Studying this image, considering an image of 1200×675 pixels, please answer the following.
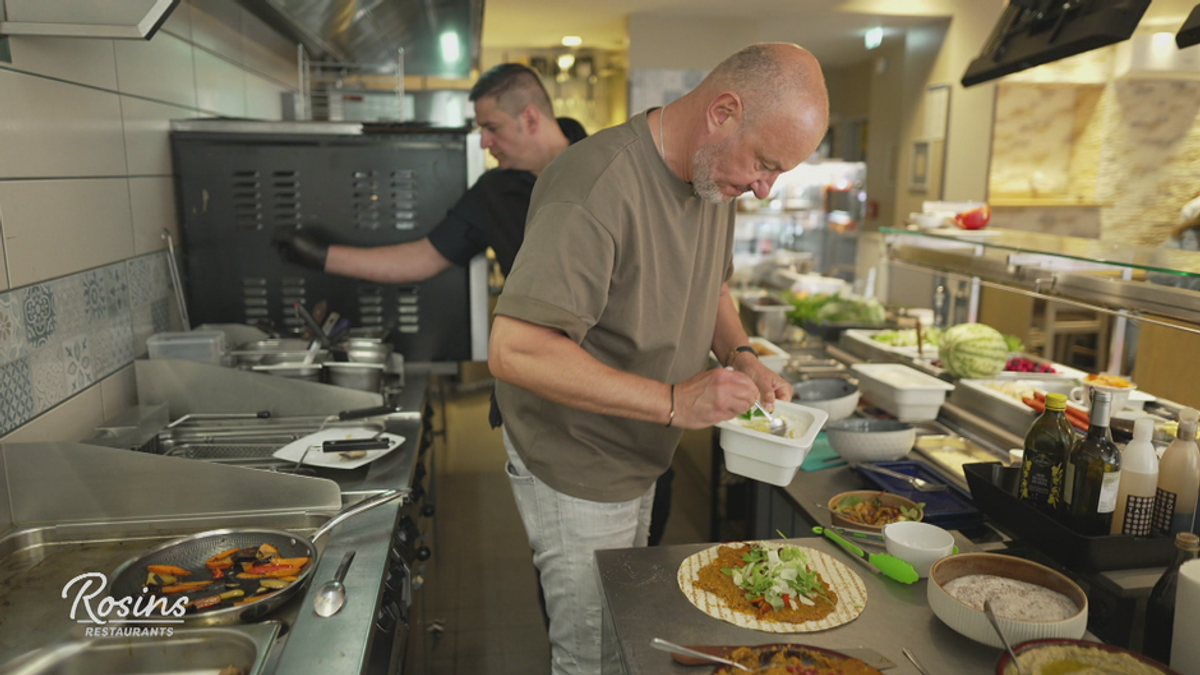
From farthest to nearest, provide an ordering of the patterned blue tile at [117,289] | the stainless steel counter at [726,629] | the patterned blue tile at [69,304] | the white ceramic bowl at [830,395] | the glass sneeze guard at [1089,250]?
the white ceramic bowl at [830,395]
the patterned blue tile at [117,289]
the patterned blue tile at [69,304]
the glass sneeze guard at [1089,250]
the stainless steel counter at [726,629]

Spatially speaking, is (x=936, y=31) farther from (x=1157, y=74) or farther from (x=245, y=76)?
(x=245, y=76)

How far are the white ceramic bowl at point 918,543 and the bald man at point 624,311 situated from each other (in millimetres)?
346

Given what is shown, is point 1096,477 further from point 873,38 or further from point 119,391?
point 873,38

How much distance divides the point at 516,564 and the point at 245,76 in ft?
7.68

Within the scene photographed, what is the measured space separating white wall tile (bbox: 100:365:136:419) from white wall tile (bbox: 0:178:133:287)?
0.29m

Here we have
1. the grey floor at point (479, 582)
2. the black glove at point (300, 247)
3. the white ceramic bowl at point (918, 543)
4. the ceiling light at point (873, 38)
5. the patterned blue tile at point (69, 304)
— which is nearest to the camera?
the white ceramic bowl at point (918, 543)

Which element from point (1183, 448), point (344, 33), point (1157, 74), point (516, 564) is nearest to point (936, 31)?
point (1157, 74)

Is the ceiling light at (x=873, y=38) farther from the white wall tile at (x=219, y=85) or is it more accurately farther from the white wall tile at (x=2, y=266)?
the white wall tile at (x=2, y=266)

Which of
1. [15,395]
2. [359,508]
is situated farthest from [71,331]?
[359,508]

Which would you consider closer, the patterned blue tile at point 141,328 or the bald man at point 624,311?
the bald man at point 624,311

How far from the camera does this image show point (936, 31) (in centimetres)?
655

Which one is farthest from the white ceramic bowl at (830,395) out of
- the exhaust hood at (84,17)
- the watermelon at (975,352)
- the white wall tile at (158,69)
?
the white wall tile at (158,69)

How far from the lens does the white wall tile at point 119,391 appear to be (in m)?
1.99

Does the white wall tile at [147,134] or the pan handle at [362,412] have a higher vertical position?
the white wall tile at [147,134]
